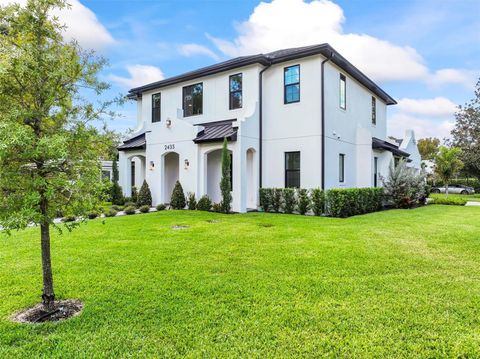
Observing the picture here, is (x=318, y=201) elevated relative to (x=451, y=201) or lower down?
elevated

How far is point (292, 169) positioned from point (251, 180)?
6.62 feet

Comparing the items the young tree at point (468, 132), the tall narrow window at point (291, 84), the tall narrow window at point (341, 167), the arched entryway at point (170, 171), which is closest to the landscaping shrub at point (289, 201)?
the tall narrow window at point (341, 167)

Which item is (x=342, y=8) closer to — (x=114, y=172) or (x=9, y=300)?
(x=114, y=172)

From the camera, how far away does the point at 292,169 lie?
1396cm

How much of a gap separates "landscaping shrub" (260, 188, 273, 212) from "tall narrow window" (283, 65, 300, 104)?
420cm

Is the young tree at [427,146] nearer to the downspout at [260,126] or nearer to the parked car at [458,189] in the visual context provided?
the parked car at [458,189]

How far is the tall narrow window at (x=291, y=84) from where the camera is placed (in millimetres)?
13617

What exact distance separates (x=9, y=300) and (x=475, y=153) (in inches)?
1501

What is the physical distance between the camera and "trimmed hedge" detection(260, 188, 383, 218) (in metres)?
12.3

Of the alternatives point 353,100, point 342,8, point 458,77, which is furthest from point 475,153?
point 342,8

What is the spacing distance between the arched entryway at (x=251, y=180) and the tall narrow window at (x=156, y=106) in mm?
6873

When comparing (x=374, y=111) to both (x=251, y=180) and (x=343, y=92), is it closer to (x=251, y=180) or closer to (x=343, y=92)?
(x=343, y=92)

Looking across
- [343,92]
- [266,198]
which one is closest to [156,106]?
[266,198]

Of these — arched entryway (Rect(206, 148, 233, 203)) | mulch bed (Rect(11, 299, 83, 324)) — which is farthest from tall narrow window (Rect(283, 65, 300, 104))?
mulch bed (Rect(11, 299, 83, 324))
